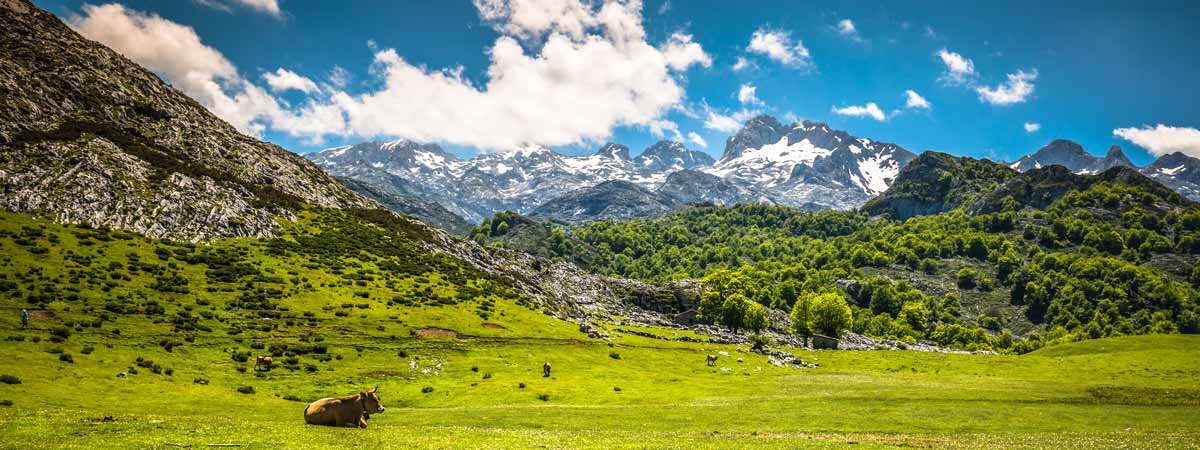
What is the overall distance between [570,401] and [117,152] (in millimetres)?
133437

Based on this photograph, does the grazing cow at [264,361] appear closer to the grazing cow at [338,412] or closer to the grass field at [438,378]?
the grass field at [438,378]

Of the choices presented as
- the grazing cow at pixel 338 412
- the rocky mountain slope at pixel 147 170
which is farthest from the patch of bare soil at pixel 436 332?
the grazing cow at pixel 338 412

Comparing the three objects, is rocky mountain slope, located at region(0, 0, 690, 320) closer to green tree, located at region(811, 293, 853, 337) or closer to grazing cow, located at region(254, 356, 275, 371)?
grazing cow, located at region(254, 356, 275, 371)

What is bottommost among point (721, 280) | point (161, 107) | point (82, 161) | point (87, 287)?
point (87, 287)

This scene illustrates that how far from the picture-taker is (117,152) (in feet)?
421

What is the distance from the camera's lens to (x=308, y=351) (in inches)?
2699

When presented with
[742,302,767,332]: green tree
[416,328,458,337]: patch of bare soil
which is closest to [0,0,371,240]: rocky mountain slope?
[416,328,458,337]: patch of bare soil

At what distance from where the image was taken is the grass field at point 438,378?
94.5ft

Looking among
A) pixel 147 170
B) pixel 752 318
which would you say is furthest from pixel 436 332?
pixel 752 318

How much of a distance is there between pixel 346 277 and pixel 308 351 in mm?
48162

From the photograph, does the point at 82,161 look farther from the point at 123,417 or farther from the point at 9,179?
the point at 123,417

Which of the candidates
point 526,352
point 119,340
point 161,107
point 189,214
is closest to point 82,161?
point 189,214

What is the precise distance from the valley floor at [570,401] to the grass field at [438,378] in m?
0.28

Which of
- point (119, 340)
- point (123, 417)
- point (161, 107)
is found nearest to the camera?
point (123, 417)
